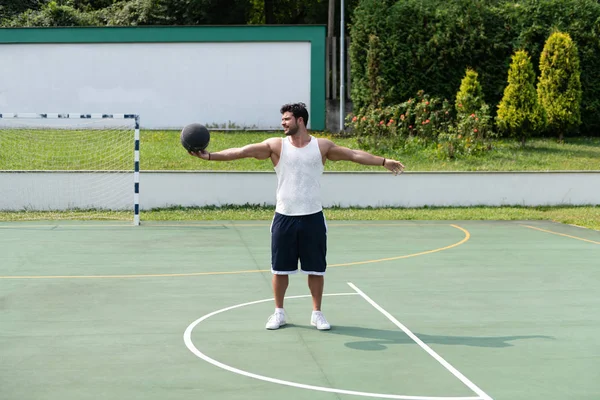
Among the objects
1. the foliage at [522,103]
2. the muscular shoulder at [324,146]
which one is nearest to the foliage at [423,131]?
the foliage at [522,103]

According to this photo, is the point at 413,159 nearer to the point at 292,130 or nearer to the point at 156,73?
the point at 156,73

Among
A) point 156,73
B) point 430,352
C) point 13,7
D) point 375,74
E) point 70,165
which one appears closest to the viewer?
point 430,352

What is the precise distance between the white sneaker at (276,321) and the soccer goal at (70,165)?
936 centimetres

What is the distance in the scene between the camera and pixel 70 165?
2084 centimetres

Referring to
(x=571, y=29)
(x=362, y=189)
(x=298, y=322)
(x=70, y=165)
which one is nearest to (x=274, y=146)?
(x=298, y=322)

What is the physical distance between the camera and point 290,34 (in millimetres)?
27109

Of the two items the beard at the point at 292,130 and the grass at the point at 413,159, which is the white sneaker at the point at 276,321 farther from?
the grass at the point at 413,159

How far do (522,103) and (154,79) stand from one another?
11.9m

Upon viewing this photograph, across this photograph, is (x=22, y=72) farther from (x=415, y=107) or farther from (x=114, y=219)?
(x=415, y=107)

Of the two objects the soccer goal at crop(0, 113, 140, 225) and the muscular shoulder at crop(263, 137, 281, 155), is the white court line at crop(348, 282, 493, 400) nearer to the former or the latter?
the muscular shoulder at crop(263, 137, 281, 155)

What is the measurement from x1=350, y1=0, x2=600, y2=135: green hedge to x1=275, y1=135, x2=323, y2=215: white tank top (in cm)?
1844

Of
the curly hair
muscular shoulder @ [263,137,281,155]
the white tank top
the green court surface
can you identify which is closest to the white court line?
the green court surface

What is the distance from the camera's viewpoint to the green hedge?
25.8m

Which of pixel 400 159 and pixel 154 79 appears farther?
pixel 154 79
